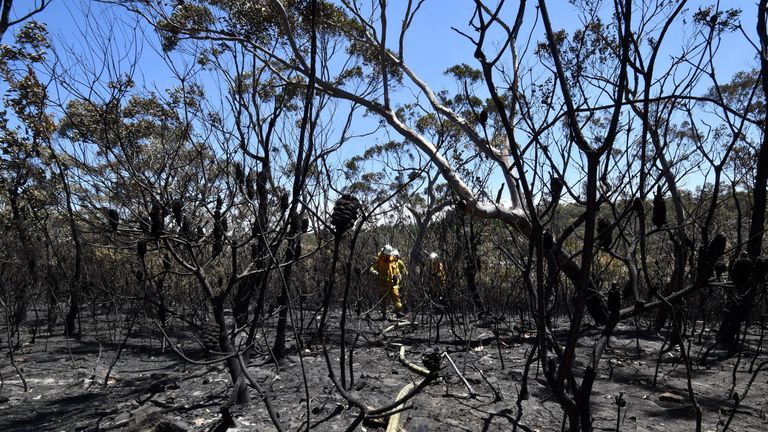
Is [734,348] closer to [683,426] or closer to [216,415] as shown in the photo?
[683,426]

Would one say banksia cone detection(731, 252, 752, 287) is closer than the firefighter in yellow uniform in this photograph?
Yes

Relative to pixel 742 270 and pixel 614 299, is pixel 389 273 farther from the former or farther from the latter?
pixel 742 270

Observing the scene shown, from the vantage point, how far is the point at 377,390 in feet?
14.4

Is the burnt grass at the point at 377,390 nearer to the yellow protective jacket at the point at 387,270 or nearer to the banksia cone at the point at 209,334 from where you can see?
the banksia cone at the point at 209,334

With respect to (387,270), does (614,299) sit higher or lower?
lower

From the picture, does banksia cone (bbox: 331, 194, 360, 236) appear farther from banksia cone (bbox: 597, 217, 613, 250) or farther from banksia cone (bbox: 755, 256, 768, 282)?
banksia cone (bbox: 755, 256, 768, 282)

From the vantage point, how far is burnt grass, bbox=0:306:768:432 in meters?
3.66

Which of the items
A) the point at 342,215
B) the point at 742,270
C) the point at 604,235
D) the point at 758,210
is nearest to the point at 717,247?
the point at 742,270

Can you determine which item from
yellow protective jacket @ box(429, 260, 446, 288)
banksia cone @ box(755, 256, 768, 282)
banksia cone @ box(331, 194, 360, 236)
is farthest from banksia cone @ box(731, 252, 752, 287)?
yellow protective jacket @ box(429, 260, 446, 288)

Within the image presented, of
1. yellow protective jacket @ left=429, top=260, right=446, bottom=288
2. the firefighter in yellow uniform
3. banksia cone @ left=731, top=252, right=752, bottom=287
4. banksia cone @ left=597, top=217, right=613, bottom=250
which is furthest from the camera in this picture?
the firefighter in yellow uniform

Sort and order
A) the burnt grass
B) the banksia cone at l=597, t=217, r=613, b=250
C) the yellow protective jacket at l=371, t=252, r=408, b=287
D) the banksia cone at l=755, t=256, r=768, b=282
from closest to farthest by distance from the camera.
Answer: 1. the banksia cone at l=755, t=256, r=768, b=282
2. the banksia cone at l=597, t=217, r=613, b=250
3. the burnt grass
4. the yellow protective jacket at l=371, t=252, r=408, b=287

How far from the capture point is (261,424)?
3660mm

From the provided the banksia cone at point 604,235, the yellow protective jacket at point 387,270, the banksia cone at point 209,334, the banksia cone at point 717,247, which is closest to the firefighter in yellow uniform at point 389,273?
the yellow protective jacket at point 387,270

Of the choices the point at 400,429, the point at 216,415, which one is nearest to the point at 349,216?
the point at 400,429
